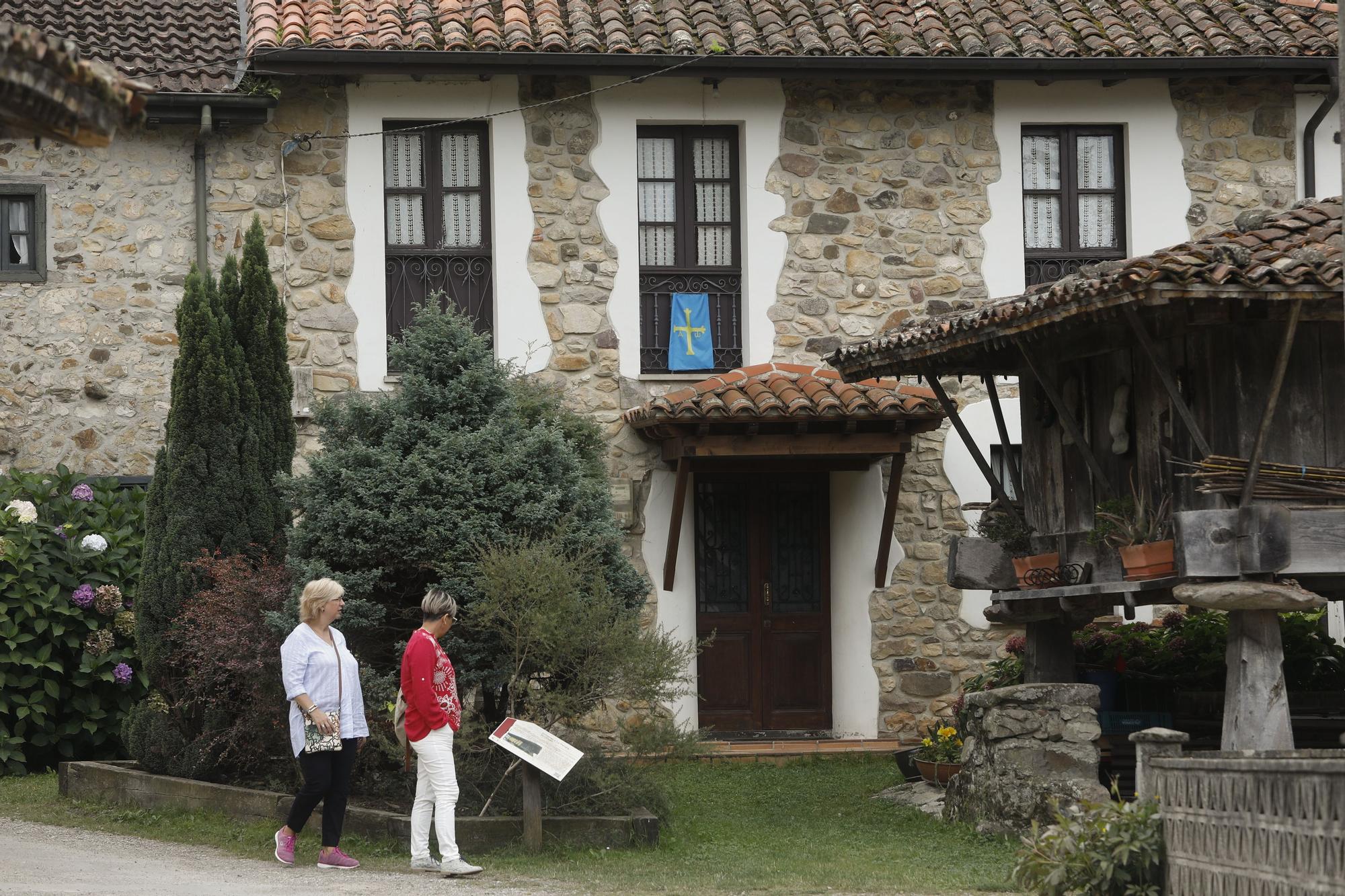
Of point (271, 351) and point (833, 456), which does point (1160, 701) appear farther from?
point (271, 351)

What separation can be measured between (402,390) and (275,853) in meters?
2.99

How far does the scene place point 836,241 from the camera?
48.1 ft

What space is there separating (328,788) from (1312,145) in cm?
1055

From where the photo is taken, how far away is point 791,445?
44.0 feet

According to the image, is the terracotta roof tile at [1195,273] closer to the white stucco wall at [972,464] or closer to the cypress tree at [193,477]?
the white stucco wall at [972,464]

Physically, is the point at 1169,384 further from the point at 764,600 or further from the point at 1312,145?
the point at 1312,145

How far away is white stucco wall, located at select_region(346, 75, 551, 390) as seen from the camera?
14.1 metres

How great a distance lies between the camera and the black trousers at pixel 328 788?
891cm

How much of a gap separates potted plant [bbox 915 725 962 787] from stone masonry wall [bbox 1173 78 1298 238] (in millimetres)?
5575

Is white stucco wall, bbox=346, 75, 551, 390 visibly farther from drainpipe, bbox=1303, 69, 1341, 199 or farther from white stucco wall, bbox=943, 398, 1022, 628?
drainpipe, bbox=1303, 69, 1341, 199

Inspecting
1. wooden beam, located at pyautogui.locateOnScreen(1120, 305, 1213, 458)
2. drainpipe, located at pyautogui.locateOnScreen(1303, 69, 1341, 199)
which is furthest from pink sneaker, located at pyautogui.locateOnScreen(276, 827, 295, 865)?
drainpipe, located at pyautogui.locateOnScreen(1303, 69, 1341, 199)

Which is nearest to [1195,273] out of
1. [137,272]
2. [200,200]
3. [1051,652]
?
[1051,652]

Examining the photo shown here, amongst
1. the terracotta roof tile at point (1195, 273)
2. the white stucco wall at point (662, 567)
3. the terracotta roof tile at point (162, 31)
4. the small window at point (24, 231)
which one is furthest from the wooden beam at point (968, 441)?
the small window at point (24, 231)

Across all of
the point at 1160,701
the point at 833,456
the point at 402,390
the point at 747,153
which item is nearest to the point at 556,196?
the point at 747,153
